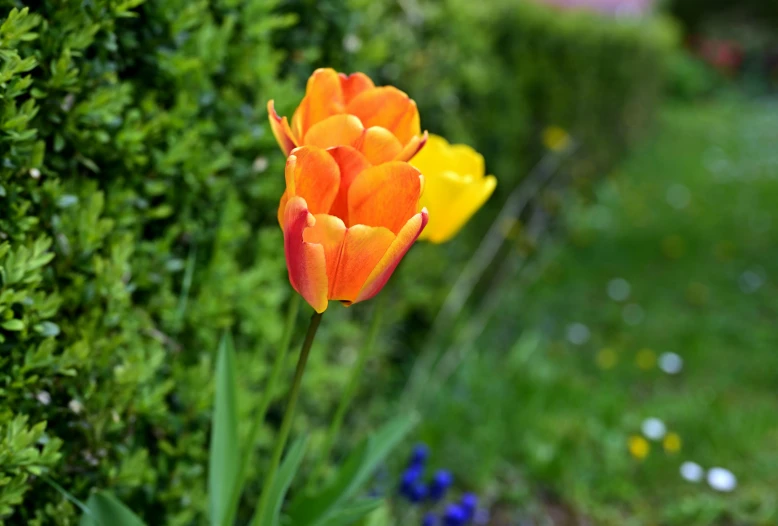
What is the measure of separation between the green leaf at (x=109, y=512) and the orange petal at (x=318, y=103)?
612 mm

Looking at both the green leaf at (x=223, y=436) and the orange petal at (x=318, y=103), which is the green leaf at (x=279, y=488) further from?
the orange petal at (x=318, y=103)

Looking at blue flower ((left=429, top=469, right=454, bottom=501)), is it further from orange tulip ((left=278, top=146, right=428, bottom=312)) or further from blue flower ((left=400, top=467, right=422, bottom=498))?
orange tulip ((left=278, top=146, right=428, bottom=312))

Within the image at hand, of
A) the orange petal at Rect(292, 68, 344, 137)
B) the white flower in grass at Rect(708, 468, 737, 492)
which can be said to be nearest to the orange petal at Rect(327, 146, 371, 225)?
the orange petal at Rect(292, 68, 344, 137)

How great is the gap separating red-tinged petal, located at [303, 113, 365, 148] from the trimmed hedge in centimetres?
42

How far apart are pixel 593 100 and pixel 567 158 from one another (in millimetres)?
857

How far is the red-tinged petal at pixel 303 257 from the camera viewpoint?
82 cm

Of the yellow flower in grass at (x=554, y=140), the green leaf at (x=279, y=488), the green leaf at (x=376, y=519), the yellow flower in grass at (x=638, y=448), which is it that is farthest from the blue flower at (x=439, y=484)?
the yellow flower in grass at (x=554, y=140)

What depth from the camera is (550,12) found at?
15.5 feet

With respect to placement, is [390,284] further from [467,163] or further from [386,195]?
[386,195]

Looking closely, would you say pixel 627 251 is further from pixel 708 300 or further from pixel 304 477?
pixel 304 477

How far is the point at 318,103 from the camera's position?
0.97 meters

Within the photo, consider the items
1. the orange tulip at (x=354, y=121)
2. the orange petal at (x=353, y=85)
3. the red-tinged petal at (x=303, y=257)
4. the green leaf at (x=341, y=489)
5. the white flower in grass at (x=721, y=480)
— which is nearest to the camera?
the red-tinged petal at (x=303, y=257)

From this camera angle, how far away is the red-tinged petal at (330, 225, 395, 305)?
82 centimetres

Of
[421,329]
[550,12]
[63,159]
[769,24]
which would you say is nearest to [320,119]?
[63,159]
